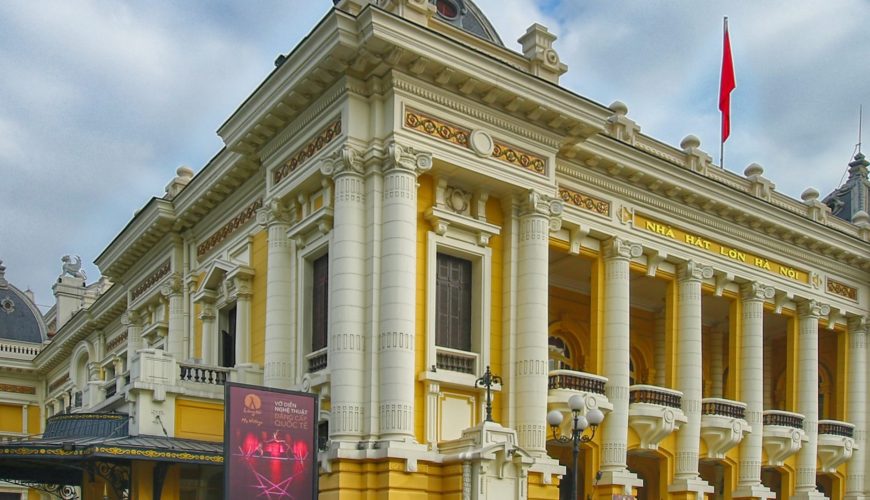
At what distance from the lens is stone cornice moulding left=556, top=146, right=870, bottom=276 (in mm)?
26828

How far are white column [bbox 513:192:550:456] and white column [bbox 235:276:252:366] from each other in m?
7.34

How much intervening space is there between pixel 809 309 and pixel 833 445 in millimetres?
3988

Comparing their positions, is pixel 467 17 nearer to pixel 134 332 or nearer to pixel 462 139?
pixel 462 139

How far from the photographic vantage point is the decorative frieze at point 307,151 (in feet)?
75.3

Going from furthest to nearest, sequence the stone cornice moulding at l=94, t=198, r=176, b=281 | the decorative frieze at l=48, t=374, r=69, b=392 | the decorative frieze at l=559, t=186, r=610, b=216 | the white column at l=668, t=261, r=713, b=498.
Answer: the decorative frieze at l=48, t=374, r=69, b=392
the stone cornice moulding at l=94, t=198, r=176, b=281
the white column at l=668, t=261, r=713, b=498
the decorative frieze at l=559, t=186, r=610, b=216

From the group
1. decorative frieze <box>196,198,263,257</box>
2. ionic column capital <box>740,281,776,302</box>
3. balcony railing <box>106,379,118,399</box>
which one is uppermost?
decorative frieze <box>196,198,263,257</box>

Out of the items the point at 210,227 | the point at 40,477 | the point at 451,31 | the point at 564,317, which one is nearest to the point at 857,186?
the point at 564,317

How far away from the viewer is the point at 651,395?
26.8 metres

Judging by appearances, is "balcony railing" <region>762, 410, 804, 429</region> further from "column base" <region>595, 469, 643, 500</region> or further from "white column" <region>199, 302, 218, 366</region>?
"white column" <region>199, 302, 218, 366</region>

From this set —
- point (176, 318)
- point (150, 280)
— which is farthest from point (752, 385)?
point (150, 280)

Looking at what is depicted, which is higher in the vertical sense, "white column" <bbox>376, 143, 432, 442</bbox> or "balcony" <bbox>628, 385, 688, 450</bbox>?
"white column" <bbox>376, 143, 432, 442</bbox>

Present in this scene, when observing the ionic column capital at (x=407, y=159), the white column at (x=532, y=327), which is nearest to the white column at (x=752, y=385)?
the white column at (x=532, y=327)

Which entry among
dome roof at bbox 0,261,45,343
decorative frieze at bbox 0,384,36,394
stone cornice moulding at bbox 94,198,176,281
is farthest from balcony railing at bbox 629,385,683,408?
dome roof at bbox 0,261,45,343

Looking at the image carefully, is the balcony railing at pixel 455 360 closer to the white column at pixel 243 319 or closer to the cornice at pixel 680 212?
the cornice at pixel 680 212
